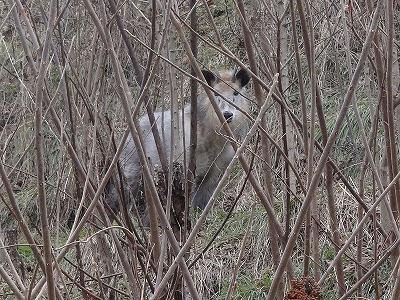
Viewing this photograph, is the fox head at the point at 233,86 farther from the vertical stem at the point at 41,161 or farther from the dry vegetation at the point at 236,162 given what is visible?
the vertical stem at the point at 41,161

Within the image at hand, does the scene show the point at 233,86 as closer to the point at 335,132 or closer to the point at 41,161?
the point at 335,132

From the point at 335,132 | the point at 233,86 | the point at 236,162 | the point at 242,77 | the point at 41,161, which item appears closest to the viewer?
the point at 41,161

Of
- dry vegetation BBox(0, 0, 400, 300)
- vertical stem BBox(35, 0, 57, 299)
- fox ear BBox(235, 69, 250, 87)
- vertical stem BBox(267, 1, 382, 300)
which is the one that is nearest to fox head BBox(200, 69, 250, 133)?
fox ear BBox(235, 69, 250, 87)

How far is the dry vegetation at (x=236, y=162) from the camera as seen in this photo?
1.81m

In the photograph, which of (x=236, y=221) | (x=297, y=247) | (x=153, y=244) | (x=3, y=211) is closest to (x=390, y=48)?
(x=153, y=244)

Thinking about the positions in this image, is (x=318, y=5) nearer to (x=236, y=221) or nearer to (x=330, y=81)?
(x=330, y=81)

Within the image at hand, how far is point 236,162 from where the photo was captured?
6543 mm

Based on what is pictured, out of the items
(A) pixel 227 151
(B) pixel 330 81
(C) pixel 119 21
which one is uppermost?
(C) pixel 119 21

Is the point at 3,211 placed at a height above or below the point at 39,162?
below

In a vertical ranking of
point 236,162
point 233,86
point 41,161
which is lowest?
point 236,162

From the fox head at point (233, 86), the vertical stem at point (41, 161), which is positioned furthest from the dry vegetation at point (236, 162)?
the fox head at point (233, 86)

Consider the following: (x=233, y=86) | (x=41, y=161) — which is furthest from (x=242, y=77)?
(x=41, y=161)

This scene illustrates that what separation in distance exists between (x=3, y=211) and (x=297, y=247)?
10.7 feet

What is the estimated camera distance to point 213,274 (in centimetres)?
566
